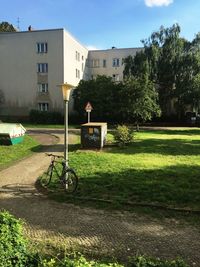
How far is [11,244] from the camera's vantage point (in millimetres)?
4328

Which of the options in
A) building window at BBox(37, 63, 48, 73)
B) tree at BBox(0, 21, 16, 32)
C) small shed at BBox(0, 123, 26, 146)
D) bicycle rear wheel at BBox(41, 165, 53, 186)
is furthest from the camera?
tree at BBox(0, 21, 16, 32)

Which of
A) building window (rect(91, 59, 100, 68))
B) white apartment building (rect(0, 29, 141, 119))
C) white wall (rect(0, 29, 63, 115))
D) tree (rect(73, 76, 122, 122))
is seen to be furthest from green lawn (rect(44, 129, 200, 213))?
building window (rect(91, 59, 100, 68))

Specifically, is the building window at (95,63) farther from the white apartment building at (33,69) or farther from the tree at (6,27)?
the tree at (6,27)

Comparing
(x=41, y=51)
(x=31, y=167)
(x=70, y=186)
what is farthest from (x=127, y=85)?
(x=70, y=186)

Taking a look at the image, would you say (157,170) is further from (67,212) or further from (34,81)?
(34,81)

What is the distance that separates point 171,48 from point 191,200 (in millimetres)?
38663

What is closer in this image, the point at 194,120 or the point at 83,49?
the point at 194,120

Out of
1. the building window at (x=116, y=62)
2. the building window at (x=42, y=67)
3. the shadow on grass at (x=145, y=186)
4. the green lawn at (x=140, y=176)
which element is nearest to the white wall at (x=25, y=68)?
the building window at (x=42, y=67)

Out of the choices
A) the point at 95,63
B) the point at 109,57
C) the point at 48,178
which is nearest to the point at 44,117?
the point at 95,63

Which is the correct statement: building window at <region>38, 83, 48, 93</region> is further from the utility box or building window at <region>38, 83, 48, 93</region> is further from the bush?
the utility box

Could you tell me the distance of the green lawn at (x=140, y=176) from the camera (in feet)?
31.7

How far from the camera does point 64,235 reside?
7.01 m

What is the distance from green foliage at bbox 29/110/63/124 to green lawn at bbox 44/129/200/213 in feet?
90.0

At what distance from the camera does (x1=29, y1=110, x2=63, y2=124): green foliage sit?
1780 inches
